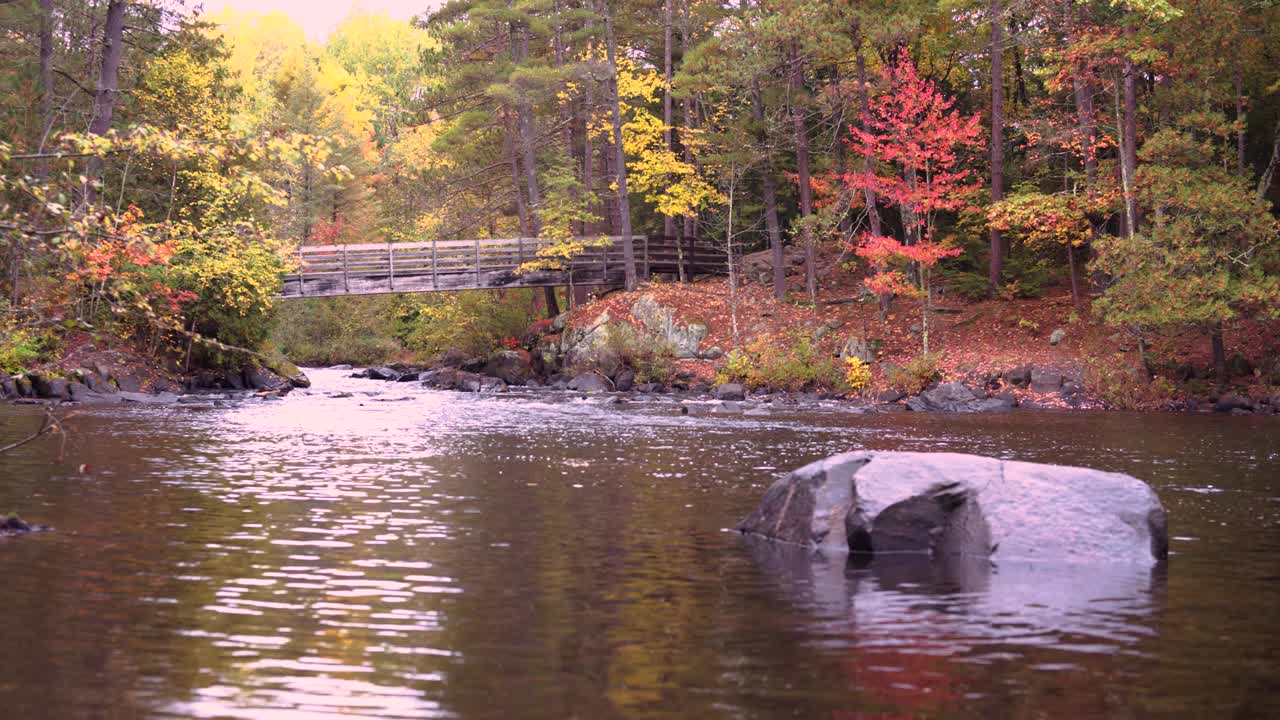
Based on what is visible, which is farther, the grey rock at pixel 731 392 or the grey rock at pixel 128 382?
the grey rock at pixel 731 392

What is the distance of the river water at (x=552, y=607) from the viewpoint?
5523 millimetres

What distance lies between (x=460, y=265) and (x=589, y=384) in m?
7.15

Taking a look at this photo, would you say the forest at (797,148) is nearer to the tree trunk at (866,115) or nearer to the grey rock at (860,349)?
the tree trunk at (866,115)

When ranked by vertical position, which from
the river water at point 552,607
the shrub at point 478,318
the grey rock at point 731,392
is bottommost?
the river water at point 552,607

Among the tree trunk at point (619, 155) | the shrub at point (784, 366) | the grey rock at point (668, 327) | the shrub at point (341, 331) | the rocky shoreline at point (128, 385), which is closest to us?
the rocky shoreline at point (128, 385)

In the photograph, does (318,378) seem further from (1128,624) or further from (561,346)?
(1128,624)

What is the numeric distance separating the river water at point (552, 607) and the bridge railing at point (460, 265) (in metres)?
22.7

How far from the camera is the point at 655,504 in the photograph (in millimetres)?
12055

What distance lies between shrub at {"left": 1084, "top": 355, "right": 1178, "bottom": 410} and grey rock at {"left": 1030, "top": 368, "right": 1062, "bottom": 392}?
710 mm

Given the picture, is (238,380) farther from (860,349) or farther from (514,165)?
(860,349)

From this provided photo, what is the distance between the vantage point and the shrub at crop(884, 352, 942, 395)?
93.0 ft

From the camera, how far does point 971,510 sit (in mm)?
9531

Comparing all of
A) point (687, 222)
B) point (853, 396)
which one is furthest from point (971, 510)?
point (687, 222)

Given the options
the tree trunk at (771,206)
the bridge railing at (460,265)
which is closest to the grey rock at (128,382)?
the bridge railing at (460,265)
